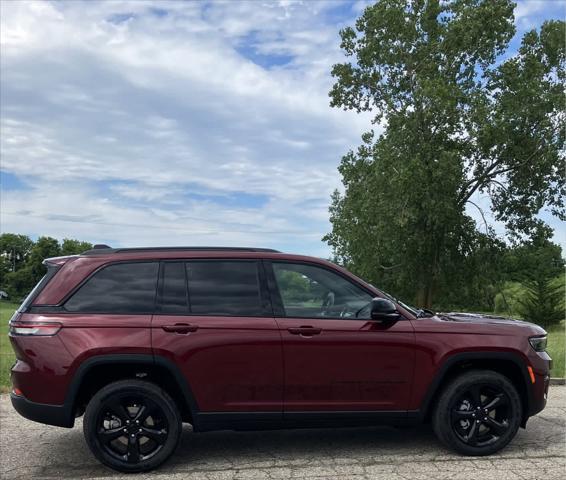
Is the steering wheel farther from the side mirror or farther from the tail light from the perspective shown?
the tail light

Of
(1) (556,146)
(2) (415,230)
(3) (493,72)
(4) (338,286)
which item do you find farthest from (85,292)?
(3) (493,72)

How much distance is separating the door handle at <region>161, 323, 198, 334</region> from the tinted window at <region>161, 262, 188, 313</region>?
0.14 metres

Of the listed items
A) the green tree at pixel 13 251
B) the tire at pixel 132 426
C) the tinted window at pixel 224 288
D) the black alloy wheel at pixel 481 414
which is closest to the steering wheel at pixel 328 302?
the tinted window at pixel 224 288

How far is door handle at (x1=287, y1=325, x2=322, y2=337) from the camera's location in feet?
16.5

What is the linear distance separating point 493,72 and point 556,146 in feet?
17.1

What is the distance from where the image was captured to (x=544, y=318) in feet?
112

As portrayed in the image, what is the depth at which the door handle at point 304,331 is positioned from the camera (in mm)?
5016

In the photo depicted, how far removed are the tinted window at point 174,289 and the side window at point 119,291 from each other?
9 centimetres

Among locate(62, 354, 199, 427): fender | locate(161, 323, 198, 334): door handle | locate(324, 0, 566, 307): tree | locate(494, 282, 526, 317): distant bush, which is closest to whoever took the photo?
locate(62, 354, 199, 427): fender

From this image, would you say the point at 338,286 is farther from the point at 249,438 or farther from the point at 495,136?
the point at 495,136

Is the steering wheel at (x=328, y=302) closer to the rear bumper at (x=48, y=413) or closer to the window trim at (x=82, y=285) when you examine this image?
the window trim at (x=82, y=285)

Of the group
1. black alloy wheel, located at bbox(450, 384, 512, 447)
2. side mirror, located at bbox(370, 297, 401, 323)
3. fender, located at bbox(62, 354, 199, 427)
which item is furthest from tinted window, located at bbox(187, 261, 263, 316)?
black alloy wheel, located at bbox(450, 384, 512, 447)

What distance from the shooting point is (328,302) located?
524 centimetres

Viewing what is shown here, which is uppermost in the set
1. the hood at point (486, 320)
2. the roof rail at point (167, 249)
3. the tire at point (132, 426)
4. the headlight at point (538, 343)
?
the roof rail at point (167, 249)
